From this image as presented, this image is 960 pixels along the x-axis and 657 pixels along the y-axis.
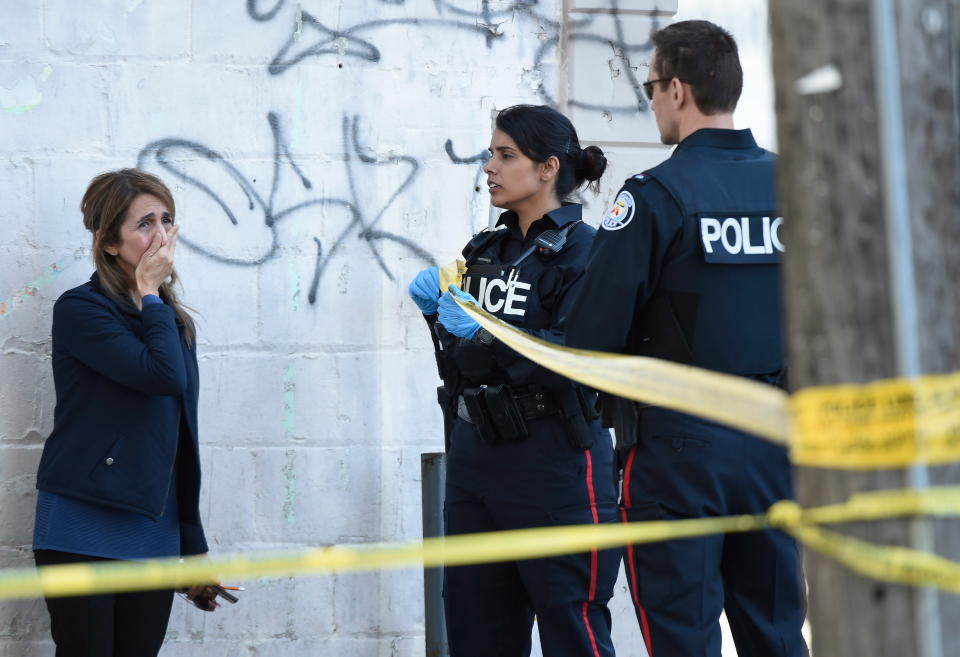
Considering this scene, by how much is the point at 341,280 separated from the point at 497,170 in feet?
2.50

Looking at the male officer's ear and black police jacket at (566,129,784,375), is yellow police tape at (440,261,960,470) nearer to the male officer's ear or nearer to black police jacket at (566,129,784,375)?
black police jacket at (566,129,784,375)

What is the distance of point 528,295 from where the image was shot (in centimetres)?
326

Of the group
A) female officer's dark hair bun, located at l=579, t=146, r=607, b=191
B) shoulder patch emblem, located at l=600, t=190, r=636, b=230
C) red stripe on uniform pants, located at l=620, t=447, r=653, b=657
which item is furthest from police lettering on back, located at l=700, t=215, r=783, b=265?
female officer's dark hair bun, located at l=579, t=146, r=607, b=191

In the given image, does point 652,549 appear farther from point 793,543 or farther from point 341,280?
point 341,280

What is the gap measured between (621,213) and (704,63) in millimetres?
420

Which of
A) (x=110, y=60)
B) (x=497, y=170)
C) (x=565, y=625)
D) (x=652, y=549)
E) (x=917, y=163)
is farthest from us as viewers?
(x=110, y=60)

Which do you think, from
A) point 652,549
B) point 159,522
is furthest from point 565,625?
point 159,522

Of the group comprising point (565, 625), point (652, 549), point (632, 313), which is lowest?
point (565, 625)

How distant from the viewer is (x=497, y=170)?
11.3 ft

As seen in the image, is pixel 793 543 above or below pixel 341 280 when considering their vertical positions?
below

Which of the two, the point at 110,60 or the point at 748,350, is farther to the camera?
the point at 110,60

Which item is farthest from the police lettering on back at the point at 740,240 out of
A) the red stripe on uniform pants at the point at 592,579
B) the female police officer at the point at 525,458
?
the red stripe on uniform pants at the point at 592,579

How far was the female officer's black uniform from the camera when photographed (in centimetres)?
311

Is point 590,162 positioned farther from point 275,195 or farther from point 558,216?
point 275,195
